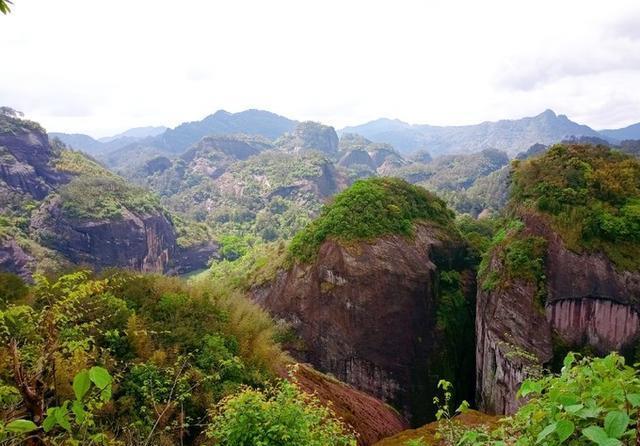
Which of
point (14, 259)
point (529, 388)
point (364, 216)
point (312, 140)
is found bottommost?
point (14, 259)

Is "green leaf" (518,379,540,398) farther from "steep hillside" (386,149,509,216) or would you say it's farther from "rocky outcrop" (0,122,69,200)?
"steep hillside" (386,149,509,216)

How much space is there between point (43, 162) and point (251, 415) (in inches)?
3031

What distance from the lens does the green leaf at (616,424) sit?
1.88 meters

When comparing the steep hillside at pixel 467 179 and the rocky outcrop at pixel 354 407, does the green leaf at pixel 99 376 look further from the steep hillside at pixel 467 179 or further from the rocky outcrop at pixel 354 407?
the steep hillside at pixel 467 179

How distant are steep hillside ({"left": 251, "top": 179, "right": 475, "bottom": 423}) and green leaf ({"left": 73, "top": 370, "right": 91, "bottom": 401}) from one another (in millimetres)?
15836

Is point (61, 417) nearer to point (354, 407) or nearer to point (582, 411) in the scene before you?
point (582, 411)

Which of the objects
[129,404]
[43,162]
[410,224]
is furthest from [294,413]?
[43,162]

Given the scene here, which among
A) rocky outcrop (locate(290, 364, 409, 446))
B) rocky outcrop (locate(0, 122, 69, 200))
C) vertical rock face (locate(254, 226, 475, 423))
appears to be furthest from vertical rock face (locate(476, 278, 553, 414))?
rocky outcrop (locate(0, 122, 69, 200))

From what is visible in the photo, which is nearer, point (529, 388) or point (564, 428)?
point (564, 428)

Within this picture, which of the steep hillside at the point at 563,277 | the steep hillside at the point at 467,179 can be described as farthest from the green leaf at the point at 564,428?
the steep hillside at the point at 467,179

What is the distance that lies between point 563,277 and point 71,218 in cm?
5745

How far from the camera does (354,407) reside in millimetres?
13016

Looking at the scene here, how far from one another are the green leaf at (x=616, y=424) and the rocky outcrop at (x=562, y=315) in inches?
486

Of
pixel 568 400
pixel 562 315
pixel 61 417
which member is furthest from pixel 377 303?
pixel 61 417
